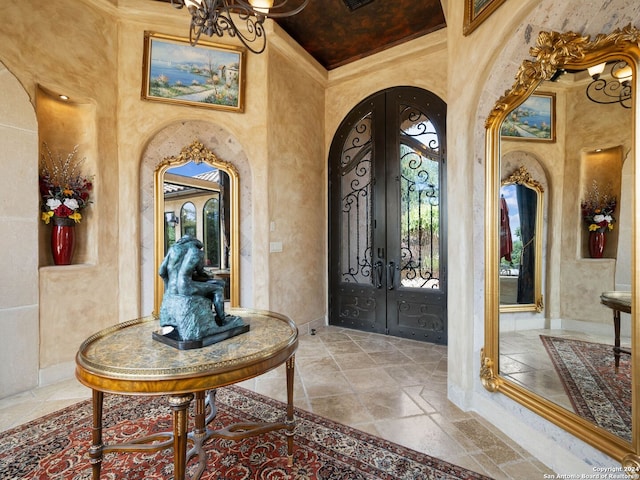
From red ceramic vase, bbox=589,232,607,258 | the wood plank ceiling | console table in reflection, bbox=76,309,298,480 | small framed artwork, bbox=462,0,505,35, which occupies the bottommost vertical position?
console table in reflection, bbox=76,309,298,480

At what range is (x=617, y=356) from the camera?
1.47 meters

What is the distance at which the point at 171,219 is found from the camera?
3678 millimetres

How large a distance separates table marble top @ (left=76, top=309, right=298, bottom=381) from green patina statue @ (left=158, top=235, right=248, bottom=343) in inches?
3.7

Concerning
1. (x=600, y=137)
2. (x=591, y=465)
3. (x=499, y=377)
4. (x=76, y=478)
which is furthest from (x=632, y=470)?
(x=76, y=478)

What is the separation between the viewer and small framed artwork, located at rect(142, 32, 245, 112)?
137 inches

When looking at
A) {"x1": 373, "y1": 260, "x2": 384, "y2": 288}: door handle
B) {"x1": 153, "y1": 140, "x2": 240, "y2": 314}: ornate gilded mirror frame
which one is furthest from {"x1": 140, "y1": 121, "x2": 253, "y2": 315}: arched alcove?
{"x1": 373, "y1": 260, "x2": 384, "y2": 288}: door handle

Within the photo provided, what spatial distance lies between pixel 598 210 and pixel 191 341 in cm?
217

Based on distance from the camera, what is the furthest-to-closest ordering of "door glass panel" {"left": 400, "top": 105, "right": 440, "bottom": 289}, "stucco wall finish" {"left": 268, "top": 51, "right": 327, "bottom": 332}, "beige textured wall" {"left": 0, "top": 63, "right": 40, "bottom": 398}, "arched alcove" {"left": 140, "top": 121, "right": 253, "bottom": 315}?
"door glass panel" {"left": 400, "top": 105, "right": 440, "bottom": 289} < "stucco wall finish" {"left": 268, "top": 51, "right": 327, "bottom": 332} < "arched alcove" {"left": 140, "top": 121, "right": 253, "bottom": 315} < "beige textured wall" {"left": 0, "top": 63, "right": 40, "bottom": 398}

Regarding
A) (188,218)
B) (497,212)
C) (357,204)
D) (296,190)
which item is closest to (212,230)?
(188,218)

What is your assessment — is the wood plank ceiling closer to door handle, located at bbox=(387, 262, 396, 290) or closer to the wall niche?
the wall niche

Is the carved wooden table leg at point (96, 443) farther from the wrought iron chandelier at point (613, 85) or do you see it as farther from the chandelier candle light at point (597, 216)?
the wrought iron chandelier at point (613, 85)

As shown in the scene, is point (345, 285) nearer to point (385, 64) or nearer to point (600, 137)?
point (385, 64)

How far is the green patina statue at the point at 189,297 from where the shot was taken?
150 cm

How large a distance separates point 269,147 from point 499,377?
3.40m
